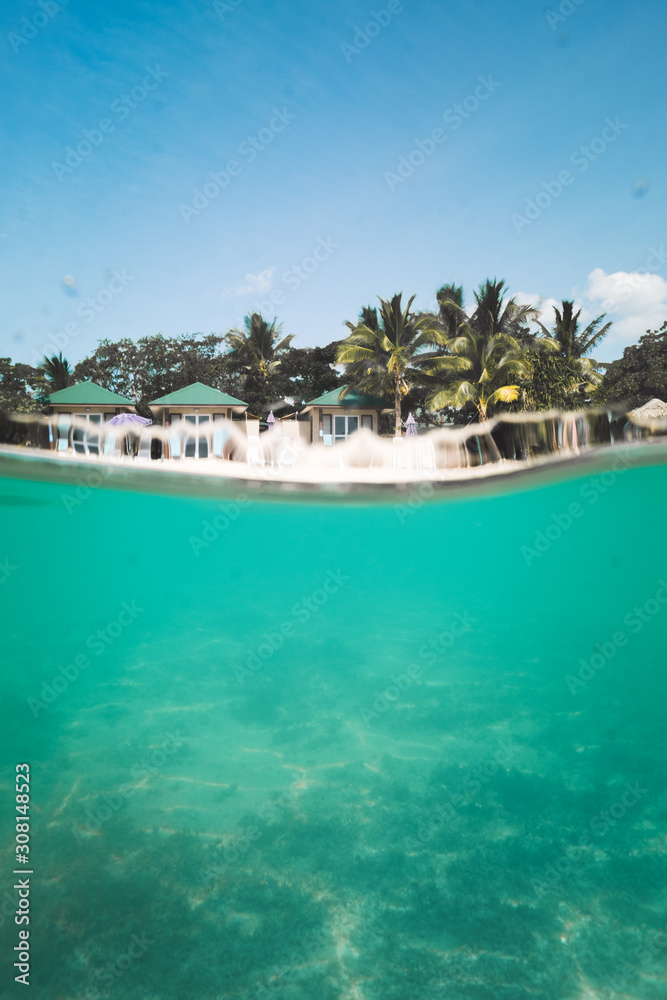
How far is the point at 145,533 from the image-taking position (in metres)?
18.4

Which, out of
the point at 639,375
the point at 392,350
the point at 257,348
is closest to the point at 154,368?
the point at 257,348

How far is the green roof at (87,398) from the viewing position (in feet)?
103

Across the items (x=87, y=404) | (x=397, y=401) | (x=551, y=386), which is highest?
(x=87, y=404)

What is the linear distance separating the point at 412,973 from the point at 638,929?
5.74 ft

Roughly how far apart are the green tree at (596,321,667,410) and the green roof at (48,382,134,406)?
83.7ft

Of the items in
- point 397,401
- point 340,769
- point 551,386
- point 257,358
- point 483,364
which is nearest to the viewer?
point 340,769

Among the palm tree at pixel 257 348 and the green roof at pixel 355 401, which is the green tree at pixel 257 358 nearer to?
the palm tree at pixel 257 348

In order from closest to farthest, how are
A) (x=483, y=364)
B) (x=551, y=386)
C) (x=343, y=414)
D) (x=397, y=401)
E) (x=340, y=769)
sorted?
(x=340, y=769)
(x=551, y=386)
(x=483, y=364)
(x=397, y=401)
(x=343, y=414)

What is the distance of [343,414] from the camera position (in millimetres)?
34531

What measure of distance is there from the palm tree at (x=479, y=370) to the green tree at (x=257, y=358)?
13.0 meters

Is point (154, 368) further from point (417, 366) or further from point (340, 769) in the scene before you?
point (340, 769)

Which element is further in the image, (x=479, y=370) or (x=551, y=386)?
(x=479, y=370)

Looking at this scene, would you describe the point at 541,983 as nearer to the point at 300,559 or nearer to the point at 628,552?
the point at 300,559

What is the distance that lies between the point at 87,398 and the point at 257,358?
12993 millimetres
